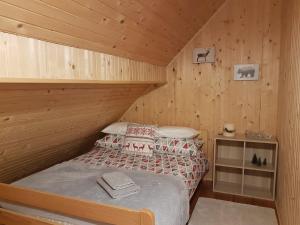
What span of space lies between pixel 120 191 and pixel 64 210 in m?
0.45

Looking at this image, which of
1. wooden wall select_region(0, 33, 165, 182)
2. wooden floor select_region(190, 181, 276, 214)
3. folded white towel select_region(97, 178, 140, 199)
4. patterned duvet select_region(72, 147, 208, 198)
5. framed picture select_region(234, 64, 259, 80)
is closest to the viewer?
wooden wall select_region(0, 33, 165, 182)

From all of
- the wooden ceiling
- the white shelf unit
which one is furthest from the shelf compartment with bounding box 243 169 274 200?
the wooden ceiling

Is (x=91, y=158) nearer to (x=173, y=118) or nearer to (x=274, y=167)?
(x=173, y=118)

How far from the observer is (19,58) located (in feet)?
4.40

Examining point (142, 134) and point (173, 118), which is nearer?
point (142, 134)

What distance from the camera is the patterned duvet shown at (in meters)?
2.39

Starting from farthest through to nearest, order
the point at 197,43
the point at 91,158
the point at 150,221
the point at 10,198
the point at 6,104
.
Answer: the point at 197,43, the point at 91,158, the point at 6,104, the point at 10,198, the point at 150,221

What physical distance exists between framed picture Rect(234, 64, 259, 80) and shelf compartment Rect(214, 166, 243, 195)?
1189mm

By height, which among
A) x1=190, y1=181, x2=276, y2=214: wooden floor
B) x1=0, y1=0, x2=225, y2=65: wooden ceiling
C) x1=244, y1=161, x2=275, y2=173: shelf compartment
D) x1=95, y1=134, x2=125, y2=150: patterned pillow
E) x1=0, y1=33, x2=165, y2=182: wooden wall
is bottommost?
x1=190, y1=181, x2=276, y2=214: wooden floor

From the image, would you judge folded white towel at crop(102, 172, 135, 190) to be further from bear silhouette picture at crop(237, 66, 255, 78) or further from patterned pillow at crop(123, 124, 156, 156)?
bear silhouette picture at crop(237, 66, 255, 78)

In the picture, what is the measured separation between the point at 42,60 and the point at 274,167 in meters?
2.65

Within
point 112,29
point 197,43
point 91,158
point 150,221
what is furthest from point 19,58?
point 197,43

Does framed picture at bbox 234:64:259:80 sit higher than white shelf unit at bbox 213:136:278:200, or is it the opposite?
framed picture at bbox 234:64:259:80

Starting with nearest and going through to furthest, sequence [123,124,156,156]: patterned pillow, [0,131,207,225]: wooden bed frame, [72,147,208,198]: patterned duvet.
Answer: [0,131,207,225]: wooden bed frame < [72,147,208,198]: patterned duvet < [123,124,156,156]: patterned pillow
